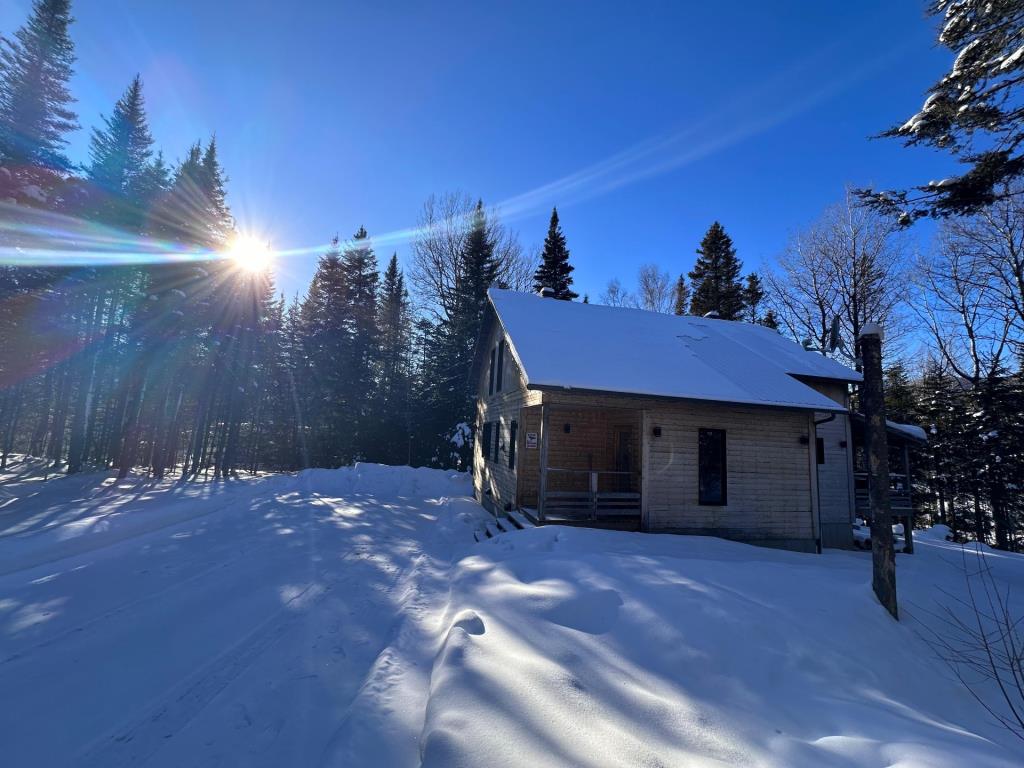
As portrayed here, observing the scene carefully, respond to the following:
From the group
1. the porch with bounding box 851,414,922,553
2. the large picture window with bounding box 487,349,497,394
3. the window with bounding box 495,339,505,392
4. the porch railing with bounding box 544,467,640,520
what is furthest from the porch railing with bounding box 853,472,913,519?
the large picture window with bounding box 487,349,497,394

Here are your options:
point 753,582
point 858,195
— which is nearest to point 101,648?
point 753,582

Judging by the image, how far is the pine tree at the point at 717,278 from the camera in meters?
28.4

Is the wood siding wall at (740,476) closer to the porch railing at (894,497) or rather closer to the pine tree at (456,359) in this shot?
the porch railing at (894,497)

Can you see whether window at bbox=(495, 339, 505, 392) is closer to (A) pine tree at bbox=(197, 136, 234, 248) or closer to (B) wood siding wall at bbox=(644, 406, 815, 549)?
(B) wood siding wall at bbox=(644, 406, 815, 549)

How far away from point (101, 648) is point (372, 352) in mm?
23828

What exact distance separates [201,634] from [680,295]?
108ft

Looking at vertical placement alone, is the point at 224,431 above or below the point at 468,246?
below

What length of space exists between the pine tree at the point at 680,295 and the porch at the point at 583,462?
21.9 metres

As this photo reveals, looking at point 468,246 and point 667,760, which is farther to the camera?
point 468,246

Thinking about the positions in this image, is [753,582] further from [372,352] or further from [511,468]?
[372,352]

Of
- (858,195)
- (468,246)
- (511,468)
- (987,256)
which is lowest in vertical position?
(511,468)

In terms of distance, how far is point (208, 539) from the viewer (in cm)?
798

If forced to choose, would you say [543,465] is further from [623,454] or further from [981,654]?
[981,654]

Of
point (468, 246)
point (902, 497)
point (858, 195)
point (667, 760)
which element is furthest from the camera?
point (468, 246)
